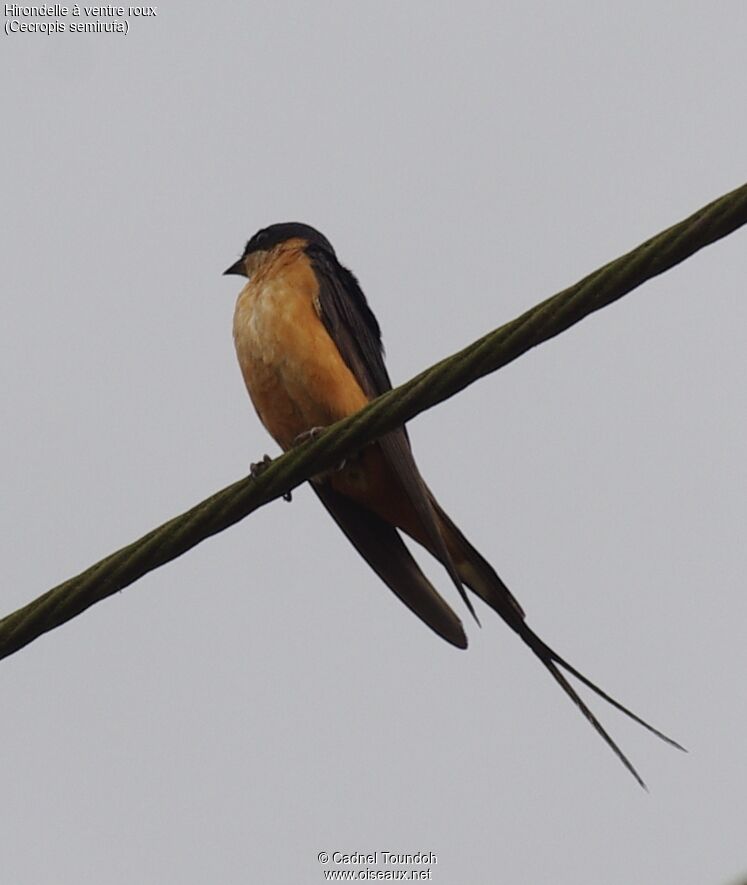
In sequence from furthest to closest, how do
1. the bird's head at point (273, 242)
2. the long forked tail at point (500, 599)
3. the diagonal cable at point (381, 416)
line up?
the bird's head at point (273, 242) < the long forked tail at point (500, 599) < the diagonal cable at point (381, 416)

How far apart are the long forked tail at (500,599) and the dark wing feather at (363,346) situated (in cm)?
10

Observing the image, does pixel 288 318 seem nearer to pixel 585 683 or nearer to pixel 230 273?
pixel 230 273

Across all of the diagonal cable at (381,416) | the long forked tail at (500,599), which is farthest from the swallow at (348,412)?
the diagonal cable at (381,416)

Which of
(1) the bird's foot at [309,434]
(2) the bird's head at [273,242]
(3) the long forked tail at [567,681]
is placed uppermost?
(2) the bird's head at [273,242]

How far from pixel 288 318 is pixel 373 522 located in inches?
35.3

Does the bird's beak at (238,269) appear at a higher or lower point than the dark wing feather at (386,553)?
higher

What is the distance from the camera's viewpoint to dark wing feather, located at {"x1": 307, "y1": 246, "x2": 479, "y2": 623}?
559cm

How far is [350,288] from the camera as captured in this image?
21.6ft

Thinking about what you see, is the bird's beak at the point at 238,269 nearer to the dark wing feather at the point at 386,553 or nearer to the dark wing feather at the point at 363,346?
the dark wing feather at the point at 363,346

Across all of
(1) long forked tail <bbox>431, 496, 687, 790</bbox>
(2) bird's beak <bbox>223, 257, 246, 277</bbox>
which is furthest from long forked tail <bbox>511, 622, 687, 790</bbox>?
(2) bird's beak <bbox>223, 257, 246, 277</bbox>

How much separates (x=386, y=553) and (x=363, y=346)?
839 mm

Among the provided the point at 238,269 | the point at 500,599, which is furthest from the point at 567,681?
the point at 238,269

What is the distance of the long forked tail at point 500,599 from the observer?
17.1 ft

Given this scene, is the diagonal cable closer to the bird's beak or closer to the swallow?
the swallow
